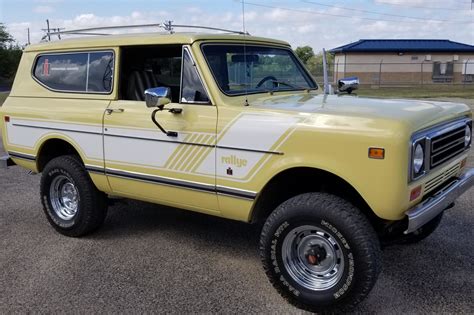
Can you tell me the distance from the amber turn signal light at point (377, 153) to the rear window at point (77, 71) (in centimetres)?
258

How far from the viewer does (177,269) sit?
430 centimetres

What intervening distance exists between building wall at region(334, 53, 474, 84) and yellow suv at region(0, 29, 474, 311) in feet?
105

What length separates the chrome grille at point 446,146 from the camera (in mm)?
3491

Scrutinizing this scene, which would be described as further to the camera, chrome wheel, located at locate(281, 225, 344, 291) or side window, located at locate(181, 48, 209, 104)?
side window, located at locate(181, 48, 209, 104)

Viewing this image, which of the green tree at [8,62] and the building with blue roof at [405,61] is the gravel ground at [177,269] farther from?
the green tree at [8,62]

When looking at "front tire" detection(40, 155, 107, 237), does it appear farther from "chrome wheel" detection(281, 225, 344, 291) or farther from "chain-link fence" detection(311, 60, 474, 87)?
"chain-link fence" detection(311, 60, 474, 87)

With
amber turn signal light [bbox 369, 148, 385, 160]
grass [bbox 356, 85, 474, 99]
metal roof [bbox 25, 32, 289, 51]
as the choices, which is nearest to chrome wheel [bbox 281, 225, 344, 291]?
amber turn signal light [bbox 369, 148, 385, 160]

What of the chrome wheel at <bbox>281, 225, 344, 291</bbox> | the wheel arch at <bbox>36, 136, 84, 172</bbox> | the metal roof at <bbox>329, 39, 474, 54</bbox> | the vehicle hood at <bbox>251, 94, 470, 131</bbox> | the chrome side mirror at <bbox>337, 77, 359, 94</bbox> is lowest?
the chrome wheel at <bbox>281, 225, 344, 291</bbox>

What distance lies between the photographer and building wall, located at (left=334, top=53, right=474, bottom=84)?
119 ft

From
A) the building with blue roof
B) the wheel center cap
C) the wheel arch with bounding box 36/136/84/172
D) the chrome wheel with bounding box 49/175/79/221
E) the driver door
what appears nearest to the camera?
the wheel center cap

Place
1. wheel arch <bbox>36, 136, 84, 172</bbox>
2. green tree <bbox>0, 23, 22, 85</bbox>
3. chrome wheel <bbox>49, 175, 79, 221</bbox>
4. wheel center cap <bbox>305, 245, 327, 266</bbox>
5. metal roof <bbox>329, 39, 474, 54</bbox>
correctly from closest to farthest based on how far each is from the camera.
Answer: wheel center cap <bbox>305, 245, 327, 266</bbox>
wheel arch <bbox>36, 136, 84, 172</bbox>
chrome wheel <bbox>49, 175, 79, 221</bbox>
metal roof <bbox>329, 39, 474, 54</bbox>
green tree <bbox>0, 23, 22, 85</bbox>

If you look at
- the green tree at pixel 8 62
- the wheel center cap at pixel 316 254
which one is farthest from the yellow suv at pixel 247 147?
the green tree at pixel 8 62

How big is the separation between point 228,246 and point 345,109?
1893mm

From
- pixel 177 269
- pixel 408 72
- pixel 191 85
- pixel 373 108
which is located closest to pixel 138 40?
pixel 191 85
